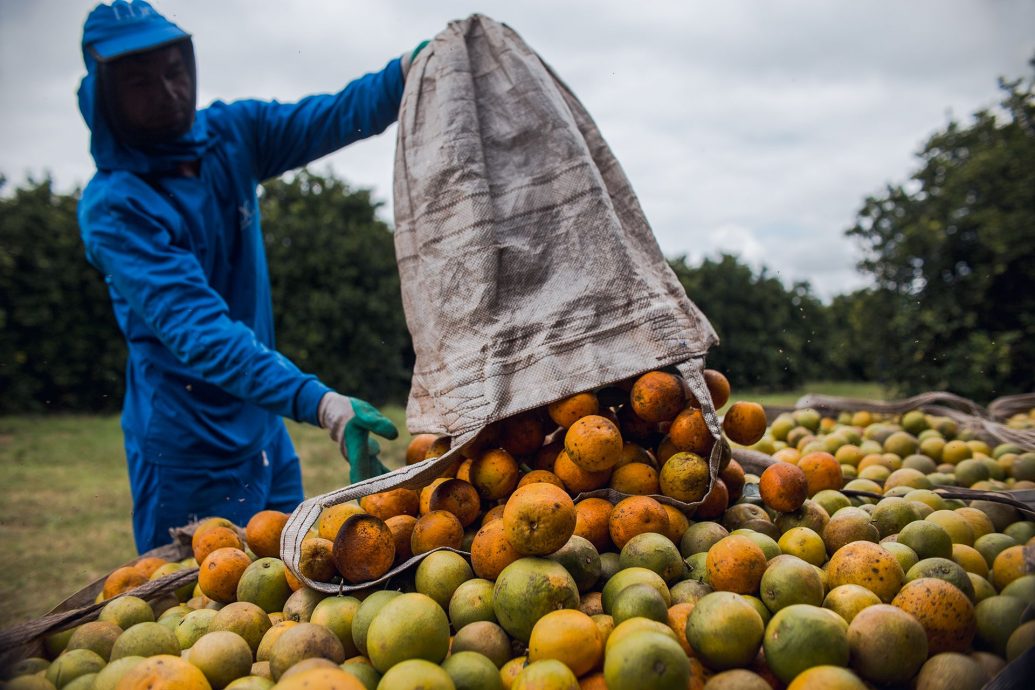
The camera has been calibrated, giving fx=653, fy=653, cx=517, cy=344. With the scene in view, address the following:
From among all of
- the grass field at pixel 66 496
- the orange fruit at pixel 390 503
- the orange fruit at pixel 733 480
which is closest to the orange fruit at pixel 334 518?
the orange fruit at pixel 390 503

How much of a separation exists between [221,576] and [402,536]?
0.54 m

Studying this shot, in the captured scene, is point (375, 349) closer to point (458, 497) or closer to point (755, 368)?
point (755, 368)

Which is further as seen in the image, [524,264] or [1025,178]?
[1025,178]

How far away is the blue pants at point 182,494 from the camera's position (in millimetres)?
3076

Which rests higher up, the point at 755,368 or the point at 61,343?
the point at 61,343

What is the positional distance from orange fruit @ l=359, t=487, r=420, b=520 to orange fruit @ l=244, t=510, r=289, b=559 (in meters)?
0.28

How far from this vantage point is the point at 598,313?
6.96 feet

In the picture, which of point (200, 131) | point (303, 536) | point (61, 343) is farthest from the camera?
point (61, 343)

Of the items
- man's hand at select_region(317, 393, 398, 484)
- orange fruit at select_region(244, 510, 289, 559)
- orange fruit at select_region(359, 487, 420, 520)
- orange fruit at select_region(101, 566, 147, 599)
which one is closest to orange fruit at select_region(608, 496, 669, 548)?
orange fruit at select_region(359, 487, 420, 520)

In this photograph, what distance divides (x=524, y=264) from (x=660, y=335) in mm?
522

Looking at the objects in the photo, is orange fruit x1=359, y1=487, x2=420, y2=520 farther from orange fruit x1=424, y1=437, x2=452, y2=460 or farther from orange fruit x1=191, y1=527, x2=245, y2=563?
orange fruit x1=191, y1=527, x2=245, y2=563

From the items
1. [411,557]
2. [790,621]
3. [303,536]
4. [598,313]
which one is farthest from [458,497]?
[790,621]

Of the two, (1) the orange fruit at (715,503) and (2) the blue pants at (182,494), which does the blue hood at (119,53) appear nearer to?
(2) the blue pants at (182,494)

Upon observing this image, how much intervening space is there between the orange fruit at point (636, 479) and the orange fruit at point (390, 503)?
661mm
